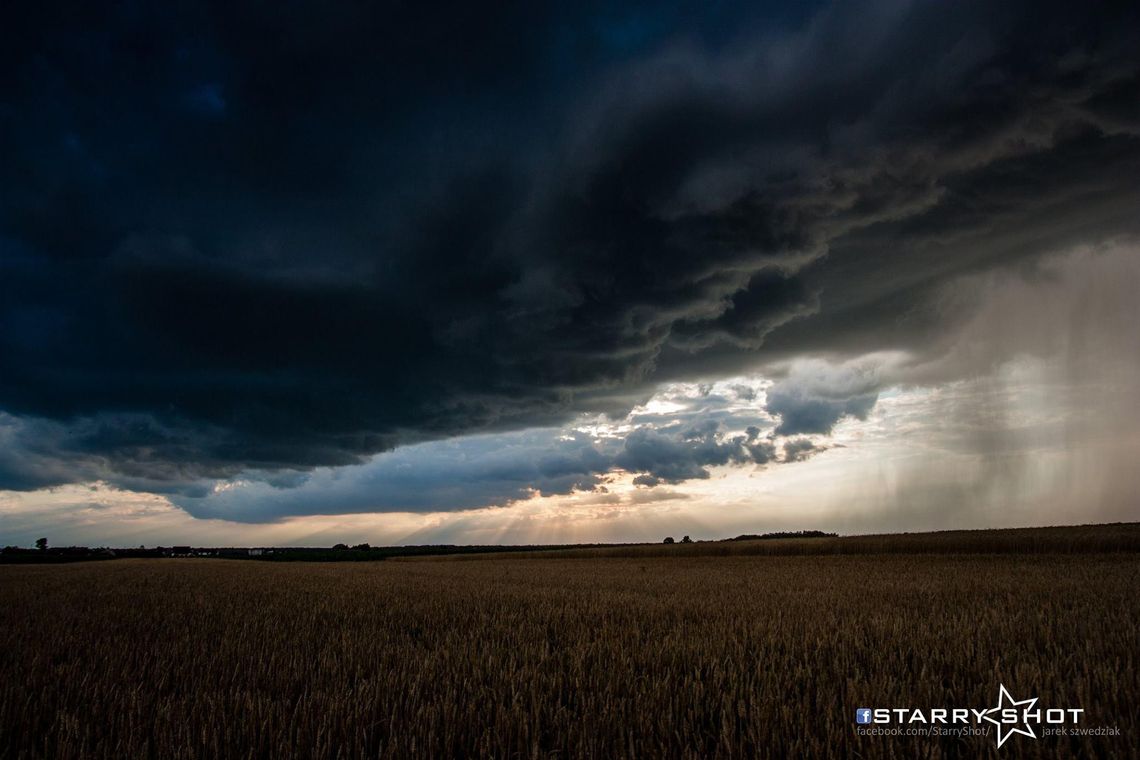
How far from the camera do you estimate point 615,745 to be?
303 centimetres

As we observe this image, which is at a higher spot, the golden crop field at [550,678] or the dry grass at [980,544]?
the golden crop field at [550,678]

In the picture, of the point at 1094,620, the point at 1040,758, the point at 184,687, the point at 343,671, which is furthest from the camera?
the point at 1094,620

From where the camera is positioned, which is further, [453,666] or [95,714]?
[453,666]

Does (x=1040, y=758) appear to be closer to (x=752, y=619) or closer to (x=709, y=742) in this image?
(x=709, y=742)

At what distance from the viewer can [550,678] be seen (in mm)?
4496

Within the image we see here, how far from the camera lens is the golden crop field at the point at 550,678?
3.13 m

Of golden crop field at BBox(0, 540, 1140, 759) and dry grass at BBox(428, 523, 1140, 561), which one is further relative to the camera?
dry grass at BBox(428, 523, 1140, 561)

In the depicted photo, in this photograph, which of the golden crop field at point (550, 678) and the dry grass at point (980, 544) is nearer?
the golden crop field at point (550, 678)

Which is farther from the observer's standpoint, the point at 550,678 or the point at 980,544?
the point at 980,544

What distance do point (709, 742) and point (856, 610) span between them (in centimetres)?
672

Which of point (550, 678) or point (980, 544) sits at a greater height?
point (550, 678)

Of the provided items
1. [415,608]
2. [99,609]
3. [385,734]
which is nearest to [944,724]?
[385,734]

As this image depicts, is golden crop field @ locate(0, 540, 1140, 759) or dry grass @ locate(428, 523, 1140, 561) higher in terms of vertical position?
golden crop field @ locate(0, 540, 1140, 759)

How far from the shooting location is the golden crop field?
313 centimetres
